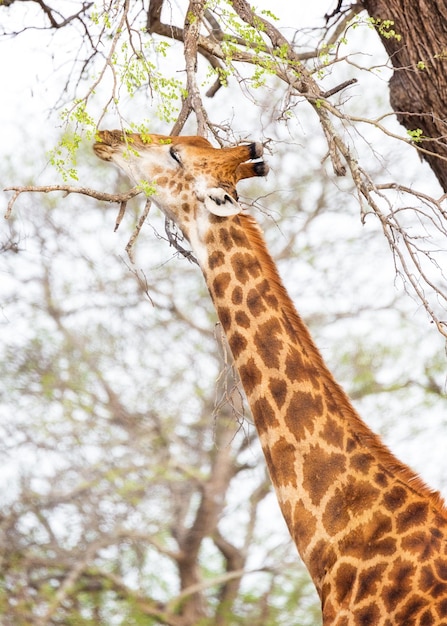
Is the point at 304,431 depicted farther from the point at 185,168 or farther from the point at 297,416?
the point at 185,168

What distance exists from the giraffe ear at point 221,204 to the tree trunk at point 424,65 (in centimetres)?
179

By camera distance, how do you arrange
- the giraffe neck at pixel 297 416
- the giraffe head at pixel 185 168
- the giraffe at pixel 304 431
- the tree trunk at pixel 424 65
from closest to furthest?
the giraffe at pixel 304 431 < the giraffe neck at pixel 297 416 < the giraffe head at pixel 185 168 < the tree trunk at pixel 424 65

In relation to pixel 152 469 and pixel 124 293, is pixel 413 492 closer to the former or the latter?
pixel 152 469

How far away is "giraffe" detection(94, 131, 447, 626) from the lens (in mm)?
4746

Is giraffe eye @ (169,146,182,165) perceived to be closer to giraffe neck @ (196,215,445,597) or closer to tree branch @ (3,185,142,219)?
tree branch @ (3,185,142,219)

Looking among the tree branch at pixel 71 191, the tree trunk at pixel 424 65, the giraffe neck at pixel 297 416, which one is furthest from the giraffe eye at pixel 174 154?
the tree trunk at pixel 424 65

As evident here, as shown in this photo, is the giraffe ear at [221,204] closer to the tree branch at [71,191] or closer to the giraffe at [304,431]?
the giraffe at [304,431]

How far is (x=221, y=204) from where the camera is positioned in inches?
211

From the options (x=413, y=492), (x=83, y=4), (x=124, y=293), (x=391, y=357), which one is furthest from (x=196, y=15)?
(x=391, y=357)

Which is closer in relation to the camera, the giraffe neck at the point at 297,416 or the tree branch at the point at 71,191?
the giraffe neck at the point at 297,416

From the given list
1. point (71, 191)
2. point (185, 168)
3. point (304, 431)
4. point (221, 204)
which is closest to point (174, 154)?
point (185, 168)

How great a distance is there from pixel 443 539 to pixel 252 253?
176 cm

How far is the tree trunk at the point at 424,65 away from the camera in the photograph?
6609 mm

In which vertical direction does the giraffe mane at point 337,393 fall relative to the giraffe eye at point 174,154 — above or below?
below
